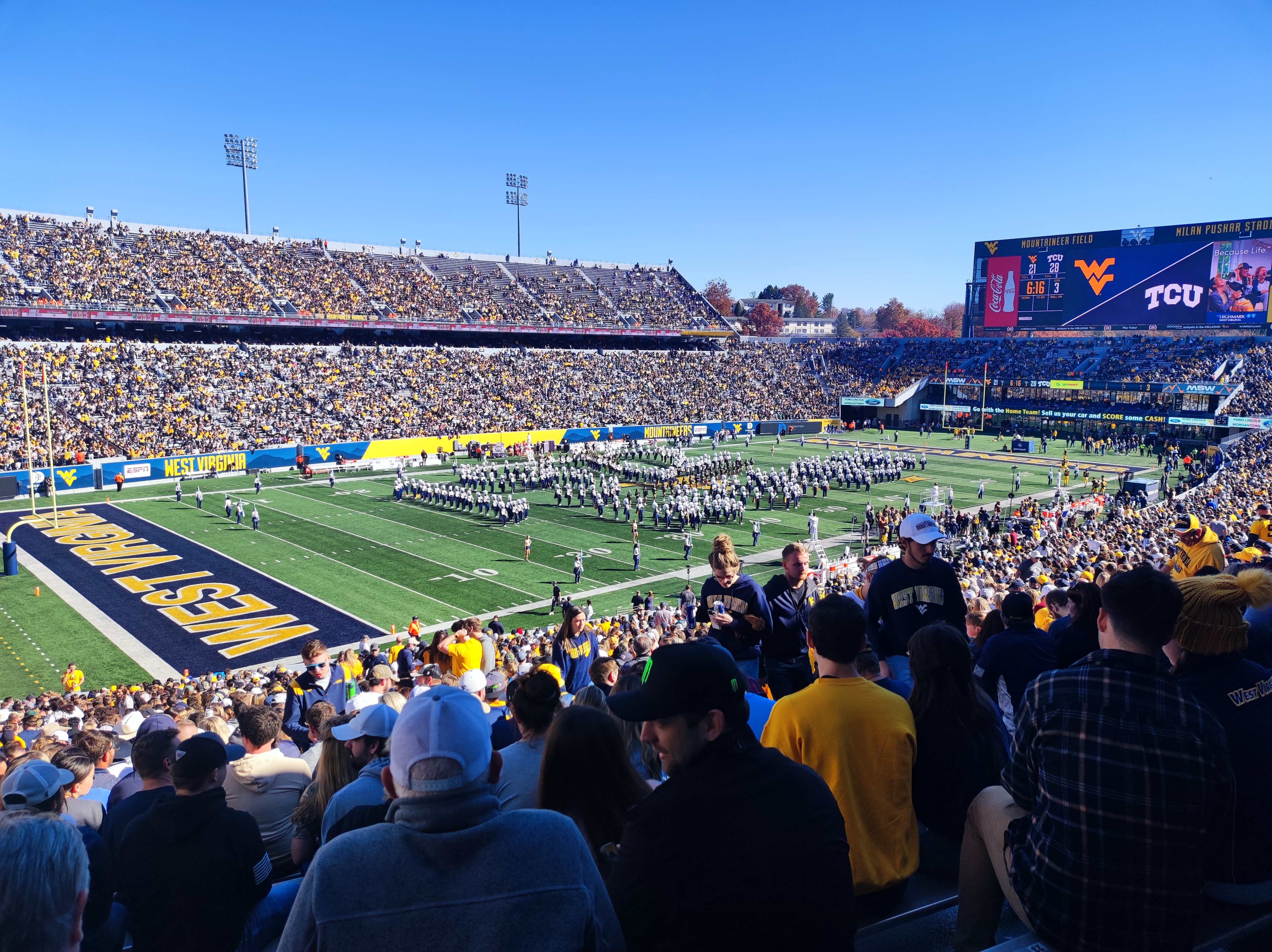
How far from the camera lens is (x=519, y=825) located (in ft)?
6.27

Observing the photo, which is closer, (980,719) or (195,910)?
(195,910)

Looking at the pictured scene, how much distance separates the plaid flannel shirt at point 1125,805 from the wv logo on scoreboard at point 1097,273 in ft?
217

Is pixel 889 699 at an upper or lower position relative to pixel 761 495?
upper

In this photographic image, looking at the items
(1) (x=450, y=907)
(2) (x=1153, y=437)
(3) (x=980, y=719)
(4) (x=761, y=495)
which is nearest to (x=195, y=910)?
(1) (x=450, y=907)

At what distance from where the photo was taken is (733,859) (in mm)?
2072

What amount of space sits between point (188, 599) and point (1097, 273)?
6041 cm

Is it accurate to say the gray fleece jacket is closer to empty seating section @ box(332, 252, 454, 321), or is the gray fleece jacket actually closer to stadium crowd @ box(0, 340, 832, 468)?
stadium crowd @ box(0, 340, 832, 468)

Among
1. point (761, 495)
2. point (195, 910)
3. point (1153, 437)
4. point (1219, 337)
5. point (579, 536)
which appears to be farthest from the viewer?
point (1219, 337)

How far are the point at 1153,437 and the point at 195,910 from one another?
59541 millimetres

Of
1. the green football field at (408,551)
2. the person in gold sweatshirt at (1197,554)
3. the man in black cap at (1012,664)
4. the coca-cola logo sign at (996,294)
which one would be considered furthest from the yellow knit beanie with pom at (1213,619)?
the coca-cola logo sign at (996,294)

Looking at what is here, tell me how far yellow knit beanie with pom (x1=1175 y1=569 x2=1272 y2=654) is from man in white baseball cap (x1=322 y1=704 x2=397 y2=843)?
3.02 metres

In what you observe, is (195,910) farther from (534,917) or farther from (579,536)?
(579,536)

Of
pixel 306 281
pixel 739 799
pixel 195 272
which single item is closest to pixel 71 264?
pixel 195 272

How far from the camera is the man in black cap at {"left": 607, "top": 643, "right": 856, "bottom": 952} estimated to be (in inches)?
81.7
